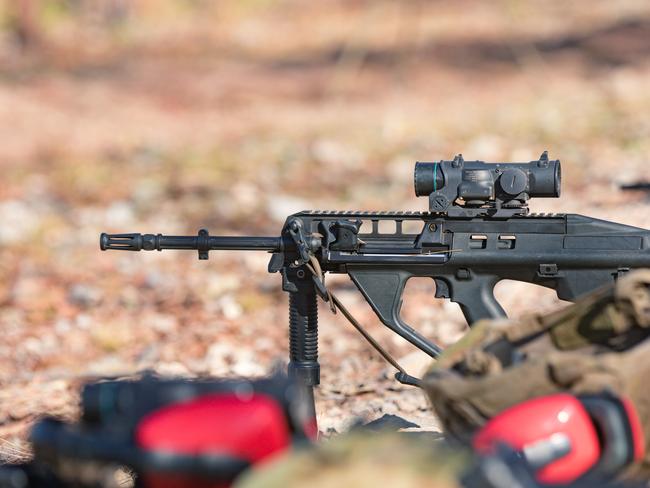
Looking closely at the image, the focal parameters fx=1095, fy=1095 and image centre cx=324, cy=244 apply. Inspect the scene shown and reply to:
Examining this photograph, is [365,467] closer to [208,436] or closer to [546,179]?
[208,436]

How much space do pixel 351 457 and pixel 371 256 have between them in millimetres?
2653

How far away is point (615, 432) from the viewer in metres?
3.01

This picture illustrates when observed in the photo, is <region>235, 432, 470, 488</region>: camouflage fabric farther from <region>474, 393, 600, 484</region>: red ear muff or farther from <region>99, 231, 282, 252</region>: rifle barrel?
<region>99, 231, 282, 252</region>: rifle barrel

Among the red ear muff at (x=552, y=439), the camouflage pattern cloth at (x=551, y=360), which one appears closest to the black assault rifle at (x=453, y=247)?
the camouflage pattern cloth at (x=551, y=360)

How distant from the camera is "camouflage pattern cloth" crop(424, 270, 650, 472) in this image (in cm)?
316

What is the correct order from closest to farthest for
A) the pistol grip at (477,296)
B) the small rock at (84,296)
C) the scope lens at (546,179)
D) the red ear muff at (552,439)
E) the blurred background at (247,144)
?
the red ear muff at (552,439)
the scope lens at (546,179)
the pistol grip at (477,296)
the blurred background at (247,144)
the small rock at (84,296)

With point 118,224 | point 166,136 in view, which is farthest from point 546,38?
point 118,224

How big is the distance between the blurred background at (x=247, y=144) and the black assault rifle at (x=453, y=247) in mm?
625

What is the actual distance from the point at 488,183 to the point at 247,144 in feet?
31.4

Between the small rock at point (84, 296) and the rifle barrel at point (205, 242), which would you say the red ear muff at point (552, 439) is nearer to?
the rifle barrel at point (205, 242)

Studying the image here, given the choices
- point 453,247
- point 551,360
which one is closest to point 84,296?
point 453,247

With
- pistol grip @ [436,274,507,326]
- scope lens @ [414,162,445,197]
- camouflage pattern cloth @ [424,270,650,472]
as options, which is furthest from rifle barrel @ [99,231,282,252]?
camouflage pattern cloth @ [424,270,650,472]

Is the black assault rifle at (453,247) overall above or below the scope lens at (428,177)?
below

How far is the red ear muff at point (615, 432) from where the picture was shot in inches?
118
